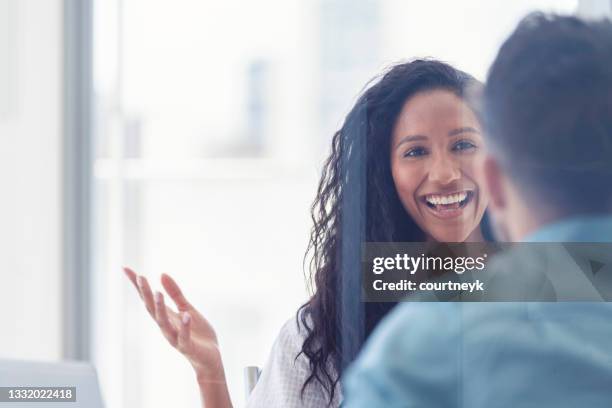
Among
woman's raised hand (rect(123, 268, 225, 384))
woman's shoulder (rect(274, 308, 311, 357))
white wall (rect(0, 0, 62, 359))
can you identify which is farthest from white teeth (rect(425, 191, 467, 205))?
white wall (rect(0, 0, 62, 359))

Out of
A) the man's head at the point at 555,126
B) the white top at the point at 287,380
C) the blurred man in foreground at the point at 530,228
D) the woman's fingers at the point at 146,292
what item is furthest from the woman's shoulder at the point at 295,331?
the man's head at the point at 555,126

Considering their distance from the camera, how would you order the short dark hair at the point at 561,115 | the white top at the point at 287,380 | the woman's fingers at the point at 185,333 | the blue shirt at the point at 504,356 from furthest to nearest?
the woman's fingers at the point at 185,333 < the white top at the point at 287,380 < the short dark hair at the point at 561,115 < the blue shirt at the point at 504,356

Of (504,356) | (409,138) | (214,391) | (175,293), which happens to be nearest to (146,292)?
(175,293)

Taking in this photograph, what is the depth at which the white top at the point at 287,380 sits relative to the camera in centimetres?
125

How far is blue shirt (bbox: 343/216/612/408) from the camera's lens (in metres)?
1.04

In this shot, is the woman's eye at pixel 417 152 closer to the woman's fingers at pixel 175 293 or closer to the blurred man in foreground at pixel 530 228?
the blurred man in foreground at pixel 530 228

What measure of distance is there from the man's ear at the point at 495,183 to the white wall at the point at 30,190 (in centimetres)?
80

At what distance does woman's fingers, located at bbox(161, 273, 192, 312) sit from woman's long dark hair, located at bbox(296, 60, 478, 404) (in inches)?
9.1

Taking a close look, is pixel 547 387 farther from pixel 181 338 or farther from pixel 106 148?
pixel 106 148

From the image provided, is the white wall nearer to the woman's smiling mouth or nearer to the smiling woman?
the smiling woman

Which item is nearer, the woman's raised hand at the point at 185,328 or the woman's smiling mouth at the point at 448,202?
the woman's smiling mouth at the point at 448,202

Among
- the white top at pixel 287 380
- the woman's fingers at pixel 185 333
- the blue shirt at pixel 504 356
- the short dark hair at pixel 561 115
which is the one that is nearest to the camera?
the blue shirt at pixel 504 356

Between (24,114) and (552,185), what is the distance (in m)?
0.98

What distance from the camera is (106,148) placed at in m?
1.43
